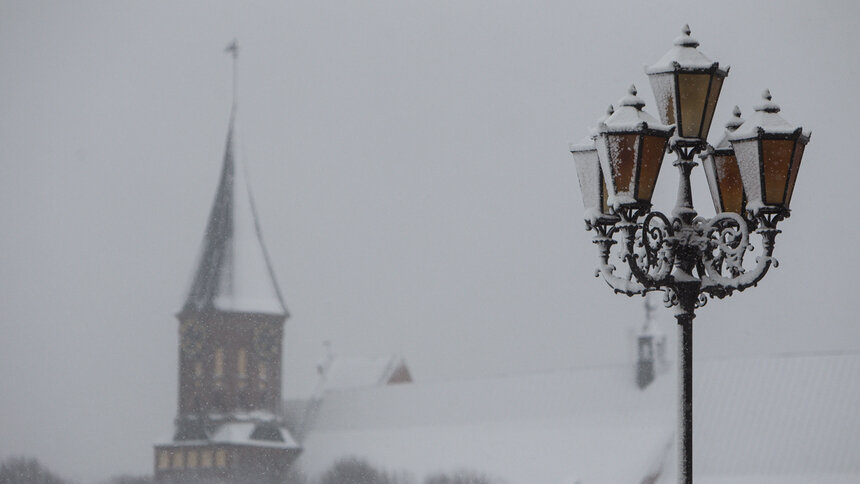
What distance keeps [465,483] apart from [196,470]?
8.69 m

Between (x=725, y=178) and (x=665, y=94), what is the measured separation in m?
0.70

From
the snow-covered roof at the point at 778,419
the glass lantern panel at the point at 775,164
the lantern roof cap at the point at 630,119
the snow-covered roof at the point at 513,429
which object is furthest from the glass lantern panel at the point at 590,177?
the snow-covered roof at the point at 513,429

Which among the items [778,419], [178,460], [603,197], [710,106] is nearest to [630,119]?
[710,106]

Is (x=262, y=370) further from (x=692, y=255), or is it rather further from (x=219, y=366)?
(x=692, y=255)

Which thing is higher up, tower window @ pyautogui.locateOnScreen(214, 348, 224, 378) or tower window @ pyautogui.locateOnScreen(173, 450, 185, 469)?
tower window @ pyautogui.locateOnScreen(214, 348, 224, 378)

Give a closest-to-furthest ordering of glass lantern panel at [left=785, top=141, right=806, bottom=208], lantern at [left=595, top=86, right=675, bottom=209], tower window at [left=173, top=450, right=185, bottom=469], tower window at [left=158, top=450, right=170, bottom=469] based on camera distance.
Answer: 1. lantern at [left=595, top=86, right=675, bottom=209]
2. glass lantern panel at [left=785, top=141, right=806, bottom=208]
3. tower window at [left=158, top=450, right=170, bottom=469]
4. tower window at [left=173, top=450, right=185, bottom=469]

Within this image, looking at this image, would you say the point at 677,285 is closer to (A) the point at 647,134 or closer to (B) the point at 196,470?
(A) the point at 647,134

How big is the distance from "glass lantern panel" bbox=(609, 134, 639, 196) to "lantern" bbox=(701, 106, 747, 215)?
31.7 inches

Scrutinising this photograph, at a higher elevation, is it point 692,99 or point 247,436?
point 692,99

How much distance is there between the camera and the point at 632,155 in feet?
19.6

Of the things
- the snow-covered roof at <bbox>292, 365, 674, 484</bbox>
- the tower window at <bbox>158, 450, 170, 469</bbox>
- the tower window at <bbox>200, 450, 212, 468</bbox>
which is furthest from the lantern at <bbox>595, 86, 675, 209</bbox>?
the tower window at <bbox>200, 450, 212, 468</bbox>

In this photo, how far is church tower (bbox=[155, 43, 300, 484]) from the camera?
1742 inches

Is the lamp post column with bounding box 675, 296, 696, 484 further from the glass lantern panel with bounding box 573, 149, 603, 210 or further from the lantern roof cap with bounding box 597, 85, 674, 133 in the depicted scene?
the lantern roof cap with bounding box 597, 85, 674, 133

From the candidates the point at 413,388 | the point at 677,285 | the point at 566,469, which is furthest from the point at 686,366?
the point at 413,388
